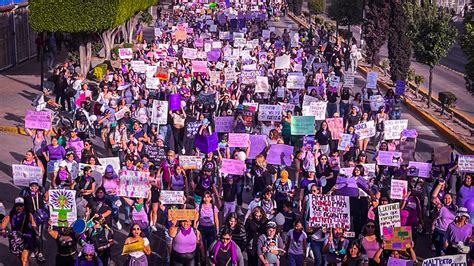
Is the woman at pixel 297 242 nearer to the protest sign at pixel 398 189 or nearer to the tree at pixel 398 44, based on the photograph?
the protest sign at pixel 398 189

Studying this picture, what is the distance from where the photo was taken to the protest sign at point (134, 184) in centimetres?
1270

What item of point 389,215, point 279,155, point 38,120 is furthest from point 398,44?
point 389,215

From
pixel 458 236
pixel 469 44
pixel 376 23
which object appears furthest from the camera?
pixel 376 23

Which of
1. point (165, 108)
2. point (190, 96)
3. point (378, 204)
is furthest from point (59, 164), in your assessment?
point (190, 96)

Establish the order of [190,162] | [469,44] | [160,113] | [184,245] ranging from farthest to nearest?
[469,44]
[160,113]
[190,162]
[184,245]

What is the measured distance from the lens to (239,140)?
15477 millimetres

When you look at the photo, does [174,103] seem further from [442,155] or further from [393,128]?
[442,155]

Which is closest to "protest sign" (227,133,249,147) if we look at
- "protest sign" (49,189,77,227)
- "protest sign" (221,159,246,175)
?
"protest sign" (221,159,246,175)

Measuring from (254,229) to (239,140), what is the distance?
14.8 feet

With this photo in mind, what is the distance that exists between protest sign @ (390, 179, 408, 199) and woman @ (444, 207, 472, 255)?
1689mm

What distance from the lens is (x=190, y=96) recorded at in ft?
72.4

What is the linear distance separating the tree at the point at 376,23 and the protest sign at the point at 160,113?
21994mm

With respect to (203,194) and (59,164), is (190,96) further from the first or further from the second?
(203,194)

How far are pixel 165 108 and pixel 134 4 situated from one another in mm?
19352
